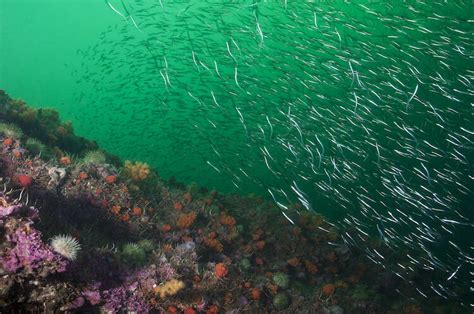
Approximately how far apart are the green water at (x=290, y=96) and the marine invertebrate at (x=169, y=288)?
116 inches

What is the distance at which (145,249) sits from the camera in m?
5.94

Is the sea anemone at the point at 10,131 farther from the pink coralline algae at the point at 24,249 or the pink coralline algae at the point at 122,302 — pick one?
the pink coralline algae at the point at 122,302

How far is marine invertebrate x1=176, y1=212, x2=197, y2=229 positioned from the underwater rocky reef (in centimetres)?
2

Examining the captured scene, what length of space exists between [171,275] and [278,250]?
3916 mm

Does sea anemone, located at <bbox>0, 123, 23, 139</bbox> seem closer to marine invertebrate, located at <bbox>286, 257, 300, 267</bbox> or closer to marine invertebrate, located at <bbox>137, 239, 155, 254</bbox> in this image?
marine invertebrate, located at <bbox>137, 239, 155, 254</bbox>

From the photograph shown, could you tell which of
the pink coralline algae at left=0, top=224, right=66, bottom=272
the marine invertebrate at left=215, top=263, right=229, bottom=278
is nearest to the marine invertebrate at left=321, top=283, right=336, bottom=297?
the marine invertebrate at left=215, top=263, right=229, bottom=278

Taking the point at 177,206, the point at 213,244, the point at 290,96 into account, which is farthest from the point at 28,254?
the point at 290,96

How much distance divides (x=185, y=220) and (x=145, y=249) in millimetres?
1402

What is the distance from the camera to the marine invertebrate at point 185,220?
23.6 feet

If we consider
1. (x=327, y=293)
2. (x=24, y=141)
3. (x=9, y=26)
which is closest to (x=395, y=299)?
(x=327, y=293)

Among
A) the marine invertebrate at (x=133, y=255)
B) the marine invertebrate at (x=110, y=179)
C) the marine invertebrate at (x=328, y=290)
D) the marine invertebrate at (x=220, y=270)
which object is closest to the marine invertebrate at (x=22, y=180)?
the marine invertebrate at (x=110, y=179)

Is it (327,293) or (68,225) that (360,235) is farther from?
(68,225)

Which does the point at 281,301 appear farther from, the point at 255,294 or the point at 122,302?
the point at 122,302

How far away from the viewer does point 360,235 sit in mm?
10523
